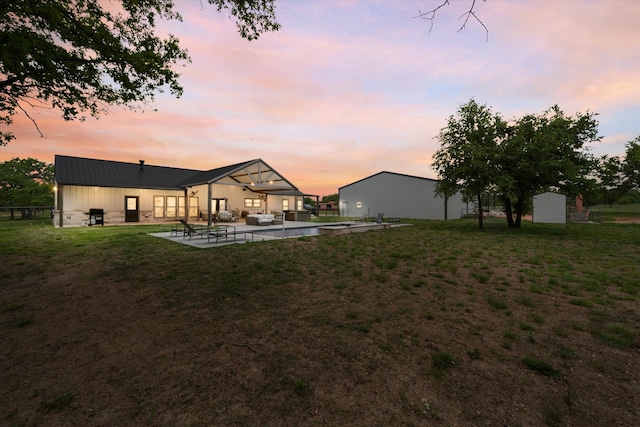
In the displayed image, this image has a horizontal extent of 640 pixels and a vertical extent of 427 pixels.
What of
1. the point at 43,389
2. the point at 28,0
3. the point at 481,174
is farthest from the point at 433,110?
the point at 43,389

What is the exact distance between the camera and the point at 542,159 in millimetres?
15141

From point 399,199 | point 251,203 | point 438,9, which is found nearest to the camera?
point 438,9

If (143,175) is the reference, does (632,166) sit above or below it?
above

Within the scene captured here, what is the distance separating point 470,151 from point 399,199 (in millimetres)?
14285

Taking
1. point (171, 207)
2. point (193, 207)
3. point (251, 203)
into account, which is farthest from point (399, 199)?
point (171, 207)

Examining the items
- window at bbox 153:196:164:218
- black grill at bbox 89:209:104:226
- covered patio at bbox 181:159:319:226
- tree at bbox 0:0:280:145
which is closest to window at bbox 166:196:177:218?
window at bbox 153:196:164:218

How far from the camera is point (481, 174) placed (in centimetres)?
1584

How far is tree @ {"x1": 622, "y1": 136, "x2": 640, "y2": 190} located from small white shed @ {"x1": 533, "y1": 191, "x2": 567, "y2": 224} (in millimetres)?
17929

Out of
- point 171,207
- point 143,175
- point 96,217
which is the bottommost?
point 96,217

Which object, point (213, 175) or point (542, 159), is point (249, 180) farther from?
point (542, 159)

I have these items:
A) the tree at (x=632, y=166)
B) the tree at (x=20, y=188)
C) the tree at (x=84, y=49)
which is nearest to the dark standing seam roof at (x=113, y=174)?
the tree at (x=84, y=49)

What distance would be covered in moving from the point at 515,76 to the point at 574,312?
10.9 meters

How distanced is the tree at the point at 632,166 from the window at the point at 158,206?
172 ft

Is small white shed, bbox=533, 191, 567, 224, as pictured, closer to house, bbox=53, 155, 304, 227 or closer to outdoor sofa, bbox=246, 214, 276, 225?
house, bbox=53, 155, 304, 227
